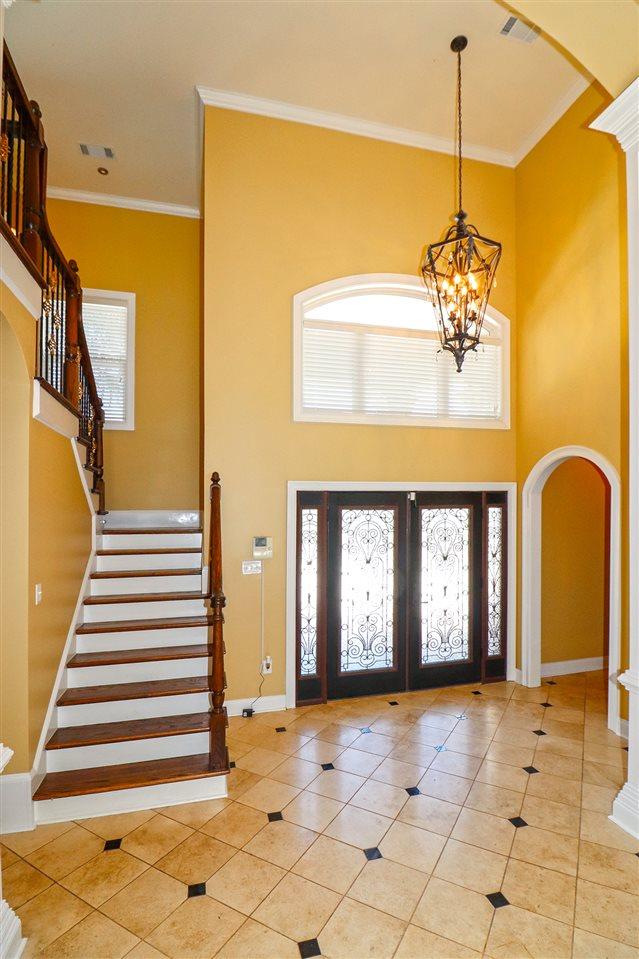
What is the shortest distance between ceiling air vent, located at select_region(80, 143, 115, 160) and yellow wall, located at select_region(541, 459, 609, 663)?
5915 mm

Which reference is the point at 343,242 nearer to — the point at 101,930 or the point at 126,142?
the point at 126,142

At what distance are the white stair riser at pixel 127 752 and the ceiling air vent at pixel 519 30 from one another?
584 cm

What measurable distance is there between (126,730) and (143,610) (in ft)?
3.32

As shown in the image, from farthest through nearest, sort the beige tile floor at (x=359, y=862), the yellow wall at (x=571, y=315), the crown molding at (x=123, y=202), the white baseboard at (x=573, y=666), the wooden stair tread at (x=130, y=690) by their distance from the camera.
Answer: the crown molding at (x=123, y=202) → the white baseboard at (x=573, y=666) → the yellow wall at (x=571, y=315) → the wooden stair tread at (x=130, y=690) → the beige tile floor at (x=359, y=862)

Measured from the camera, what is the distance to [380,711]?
15.4 ft

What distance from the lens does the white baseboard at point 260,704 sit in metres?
4.60

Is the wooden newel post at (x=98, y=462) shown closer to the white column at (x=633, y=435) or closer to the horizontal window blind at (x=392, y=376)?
the horizontal window blind at (x=392, y=376)

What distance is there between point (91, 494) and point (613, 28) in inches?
199

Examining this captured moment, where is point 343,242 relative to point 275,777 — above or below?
above

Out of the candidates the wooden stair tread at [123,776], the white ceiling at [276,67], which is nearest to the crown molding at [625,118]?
the white ceiling at [276,67]

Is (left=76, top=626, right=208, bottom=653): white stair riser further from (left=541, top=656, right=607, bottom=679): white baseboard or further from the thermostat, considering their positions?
(left=541, top=656, right=607, bottom=679): white baseboard

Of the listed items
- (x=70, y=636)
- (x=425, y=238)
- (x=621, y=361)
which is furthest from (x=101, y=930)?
(x=425, y=238)

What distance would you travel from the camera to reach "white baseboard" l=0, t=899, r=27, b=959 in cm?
213

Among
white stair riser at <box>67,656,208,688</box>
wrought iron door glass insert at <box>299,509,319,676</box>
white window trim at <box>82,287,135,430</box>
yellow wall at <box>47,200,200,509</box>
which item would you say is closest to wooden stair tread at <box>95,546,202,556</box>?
wrought iron door glass insert at <box>299,509,319,676</box>
